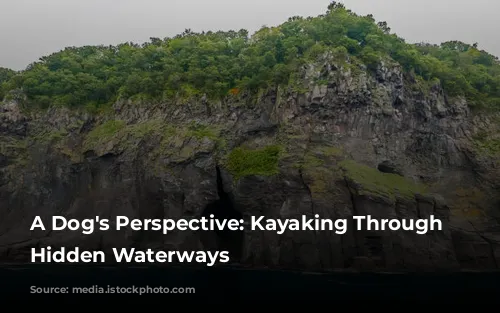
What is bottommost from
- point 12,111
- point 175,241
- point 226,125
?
point 175,241

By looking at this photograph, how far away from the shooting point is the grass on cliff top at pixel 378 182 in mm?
49625

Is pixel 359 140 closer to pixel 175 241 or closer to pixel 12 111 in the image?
pixel 175 241

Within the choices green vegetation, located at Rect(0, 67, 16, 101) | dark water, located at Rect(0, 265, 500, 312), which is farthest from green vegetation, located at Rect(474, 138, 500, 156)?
green vegetation, located at Rect(0, 67, 16, 101)

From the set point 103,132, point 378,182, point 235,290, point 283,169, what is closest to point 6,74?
point 103,132

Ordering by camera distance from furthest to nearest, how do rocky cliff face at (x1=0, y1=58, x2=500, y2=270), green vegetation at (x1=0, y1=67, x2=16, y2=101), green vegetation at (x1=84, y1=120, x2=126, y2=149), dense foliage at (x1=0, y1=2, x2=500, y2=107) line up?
green vegetation at (x1=0, y1=67, x2=16, y2=101) < dense foliage at (x1=0, y1=2, x2=500, y2=107) < green vegetation at (x1=84, y1=120, x2=126, y2=149) < rocky cliff face at (x1=0, y1=58, x2=500, y2=270)

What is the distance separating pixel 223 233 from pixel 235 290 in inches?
1029

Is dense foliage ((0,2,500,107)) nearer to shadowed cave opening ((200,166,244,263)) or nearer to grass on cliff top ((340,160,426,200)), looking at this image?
shadowed cave opening ((200,166,244,263))

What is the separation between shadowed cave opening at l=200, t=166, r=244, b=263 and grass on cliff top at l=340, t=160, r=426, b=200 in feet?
44.1

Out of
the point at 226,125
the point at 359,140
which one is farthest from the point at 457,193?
the point at 226,125

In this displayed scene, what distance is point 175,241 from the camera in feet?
171

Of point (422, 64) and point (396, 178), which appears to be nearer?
point (396, 178)

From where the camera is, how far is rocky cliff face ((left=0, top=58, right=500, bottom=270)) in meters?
48.6

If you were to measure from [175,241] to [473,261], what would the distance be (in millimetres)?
30784

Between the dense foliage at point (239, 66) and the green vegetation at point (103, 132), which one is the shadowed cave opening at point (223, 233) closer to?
the dense foliage at point (239, 66)
